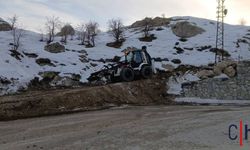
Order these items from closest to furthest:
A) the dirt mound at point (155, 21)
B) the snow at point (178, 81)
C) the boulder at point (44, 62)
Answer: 1. the snow at point (178, 81)
2. the boulder at point (44, 62)
3. the dirt mound at point (155, 21)

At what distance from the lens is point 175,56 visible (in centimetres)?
4584

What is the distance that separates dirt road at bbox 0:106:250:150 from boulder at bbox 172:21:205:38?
38.8 metres

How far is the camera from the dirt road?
1176cm

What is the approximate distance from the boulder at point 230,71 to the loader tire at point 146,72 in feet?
21.3

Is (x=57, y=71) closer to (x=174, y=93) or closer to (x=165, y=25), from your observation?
(x=174, y=93)

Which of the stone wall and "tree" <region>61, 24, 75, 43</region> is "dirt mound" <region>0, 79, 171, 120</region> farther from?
"tree" <region>61, 24, 75, 43</region>

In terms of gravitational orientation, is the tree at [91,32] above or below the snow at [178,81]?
above

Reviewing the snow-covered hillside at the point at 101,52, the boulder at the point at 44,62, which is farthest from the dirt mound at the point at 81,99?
the boulder at the point at 44,62

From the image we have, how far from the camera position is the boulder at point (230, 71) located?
3041cm

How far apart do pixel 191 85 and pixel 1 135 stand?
1787 centimetres

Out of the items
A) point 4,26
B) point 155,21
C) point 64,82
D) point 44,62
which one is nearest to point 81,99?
point 64,82

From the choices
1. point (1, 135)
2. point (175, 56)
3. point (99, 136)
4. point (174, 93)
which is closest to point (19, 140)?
point (1, 135)

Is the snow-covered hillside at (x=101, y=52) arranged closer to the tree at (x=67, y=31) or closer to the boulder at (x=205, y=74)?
the tree at (x=67, y=31)

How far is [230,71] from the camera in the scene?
3062 cm
